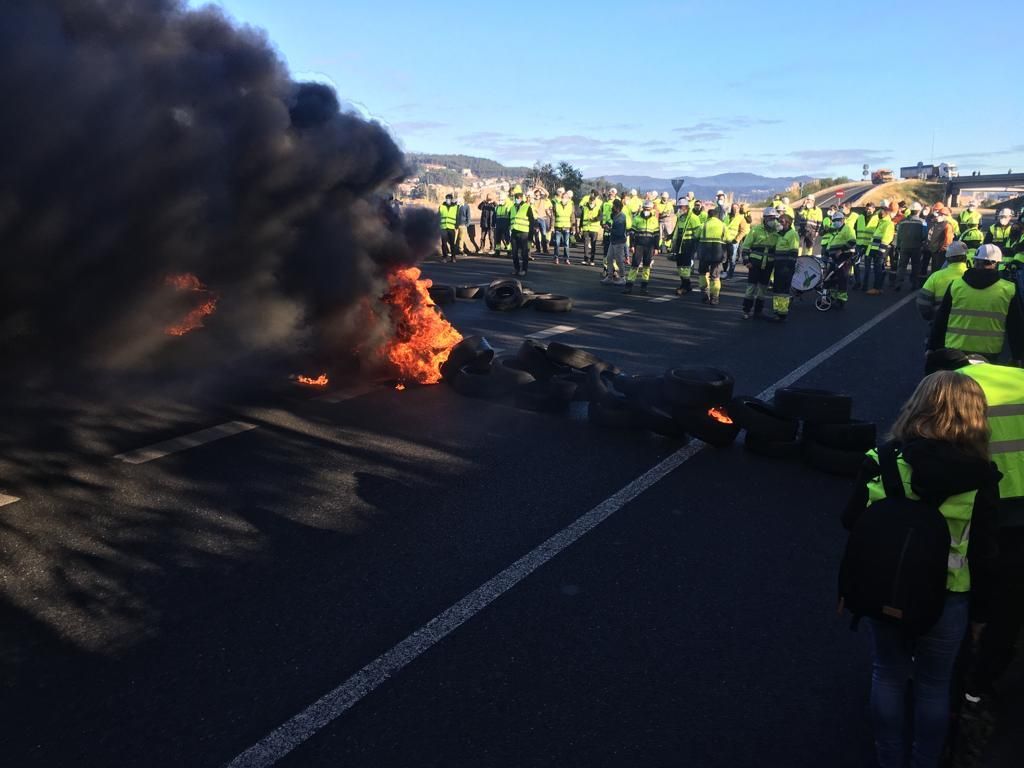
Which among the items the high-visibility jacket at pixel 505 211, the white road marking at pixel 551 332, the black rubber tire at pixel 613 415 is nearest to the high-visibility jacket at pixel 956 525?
the black rubber tire at pixel 613 415

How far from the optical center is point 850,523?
2664mm

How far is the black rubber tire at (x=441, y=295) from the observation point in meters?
13.8

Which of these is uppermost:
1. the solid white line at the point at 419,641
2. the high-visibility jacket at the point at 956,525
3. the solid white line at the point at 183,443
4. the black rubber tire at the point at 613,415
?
the high-visibility jacket at the point at 956,525

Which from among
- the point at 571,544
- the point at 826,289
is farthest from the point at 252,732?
the point at 826,289

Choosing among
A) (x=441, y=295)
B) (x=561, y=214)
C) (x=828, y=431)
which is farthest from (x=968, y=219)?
(x=828, y=431)

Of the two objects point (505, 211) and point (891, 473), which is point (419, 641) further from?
point (505, 211)

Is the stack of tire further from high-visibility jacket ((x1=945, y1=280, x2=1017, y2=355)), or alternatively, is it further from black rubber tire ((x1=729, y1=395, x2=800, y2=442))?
high-visibility jacket ((x1=945, y1=280, x2=1017, y2=355))

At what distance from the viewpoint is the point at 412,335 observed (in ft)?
27.1

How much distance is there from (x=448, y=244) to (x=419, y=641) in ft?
63.0

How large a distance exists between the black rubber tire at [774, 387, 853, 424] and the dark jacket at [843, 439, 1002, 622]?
136 inches

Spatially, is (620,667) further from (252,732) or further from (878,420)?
(878,420)

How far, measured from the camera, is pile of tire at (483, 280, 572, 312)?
13.2 meters

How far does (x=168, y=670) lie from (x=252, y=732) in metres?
0.64

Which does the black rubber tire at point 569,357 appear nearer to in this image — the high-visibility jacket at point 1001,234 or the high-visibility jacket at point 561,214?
the high-visibility jacket at point 1001,234
